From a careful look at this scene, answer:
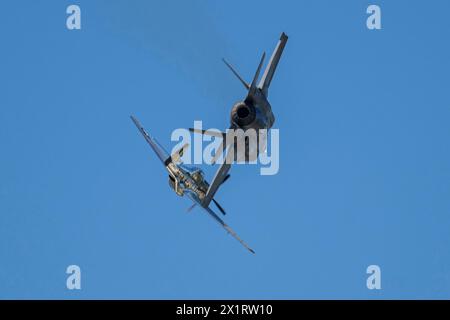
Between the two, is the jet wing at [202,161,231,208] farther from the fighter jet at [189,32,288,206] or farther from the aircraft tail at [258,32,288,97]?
the aircraft tail at [258,32,288,97]

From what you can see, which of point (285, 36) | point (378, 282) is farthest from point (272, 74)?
point (378, 282)

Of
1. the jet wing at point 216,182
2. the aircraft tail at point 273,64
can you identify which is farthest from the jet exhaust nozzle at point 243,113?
the jet wing at point 216,182

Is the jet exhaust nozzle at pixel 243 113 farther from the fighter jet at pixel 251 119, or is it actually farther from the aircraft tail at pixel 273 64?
the aircraft tail at pixel 273 64

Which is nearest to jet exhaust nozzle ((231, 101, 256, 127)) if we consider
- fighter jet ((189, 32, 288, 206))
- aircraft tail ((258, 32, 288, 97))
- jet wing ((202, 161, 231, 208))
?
fighter jet ((189, 32, 288, 206))

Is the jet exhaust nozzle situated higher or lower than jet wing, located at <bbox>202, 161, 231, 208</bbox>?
higher

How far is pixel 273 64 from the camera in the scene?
57000 mm

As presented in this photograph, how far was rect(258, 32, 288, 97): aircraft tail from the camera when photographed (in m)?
56.0

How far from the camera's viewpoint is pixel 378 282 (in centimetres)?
6038

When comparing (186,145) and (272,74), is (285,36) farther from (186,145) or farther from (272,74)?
(186,145)

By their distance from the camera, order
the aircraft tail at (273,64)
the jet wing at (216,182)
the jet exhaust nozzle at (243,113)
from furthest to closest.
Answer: the jet wing at (216,182)
the aircraft tail at (273,64)
the jet exhaust nozzle at (243,113)

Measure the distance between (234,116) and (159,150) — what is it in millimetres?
9073

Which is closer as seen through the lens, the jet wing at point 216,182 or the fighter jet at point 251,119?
the fighter jet at point 251,119

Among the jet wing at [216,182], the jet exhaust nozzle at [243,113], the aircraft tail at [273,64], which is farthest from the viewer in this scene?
the jet wing at [216,182]

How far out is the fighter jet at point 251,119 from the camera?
53.6 meters
